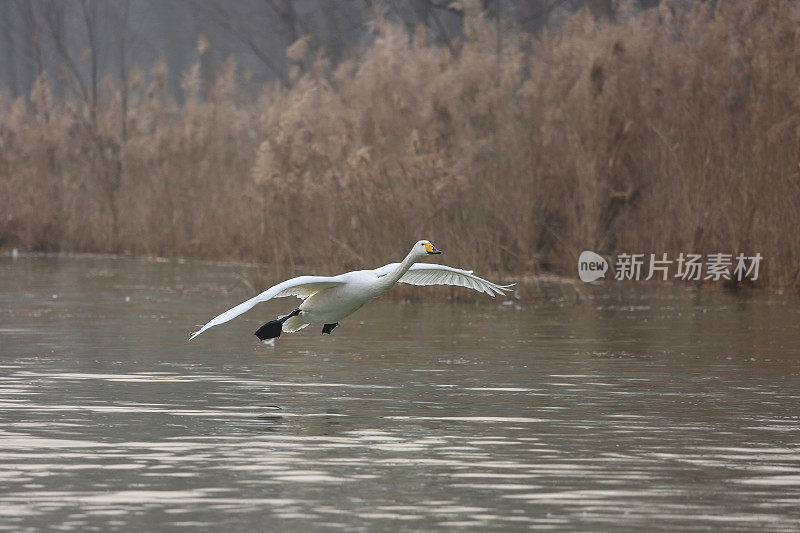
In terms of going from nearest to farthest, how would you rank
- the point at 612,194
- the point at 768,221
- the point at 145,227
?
the point at 768,221, the point at 612,194, the point at 145,227

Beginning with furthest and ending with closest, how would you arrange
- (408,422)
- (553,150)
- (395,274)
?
(553,150) → (395,274) → (408,422)

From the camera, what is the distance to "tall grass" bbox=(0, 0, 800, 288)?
20.2 metres

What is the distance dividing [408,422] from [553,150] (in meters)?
12.7

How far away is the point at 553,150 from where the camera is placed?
22203 millimetres

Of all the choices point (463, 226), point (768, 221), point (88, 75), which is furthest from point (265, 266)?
point (88, 75)

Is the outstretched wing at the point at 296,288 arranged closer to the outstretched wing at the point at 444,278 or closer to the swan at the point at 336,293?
the swan at the point at 336,293

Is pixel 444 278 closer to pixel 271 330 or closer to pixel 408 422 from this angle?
pixel 271 330

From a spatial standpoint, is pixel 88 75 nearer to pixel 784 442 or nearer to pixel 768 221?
pixel 768 221

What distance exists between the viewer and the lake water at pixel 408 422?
24.0 ft

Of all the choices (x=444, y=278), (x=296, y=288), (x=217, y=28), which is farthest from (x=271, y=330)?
(x=217, y=28)

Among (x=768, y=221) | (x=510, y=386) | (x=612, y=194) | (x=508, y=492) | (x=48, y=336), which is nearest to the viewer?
(x=508, y=492)

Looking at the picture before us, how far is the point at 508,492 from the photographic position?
7668 mm

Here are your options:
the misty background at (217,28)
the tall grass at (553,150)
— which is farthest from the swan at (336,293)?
the misty background at (217,28)

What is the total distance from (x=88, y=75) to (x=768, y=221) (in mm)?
51822
